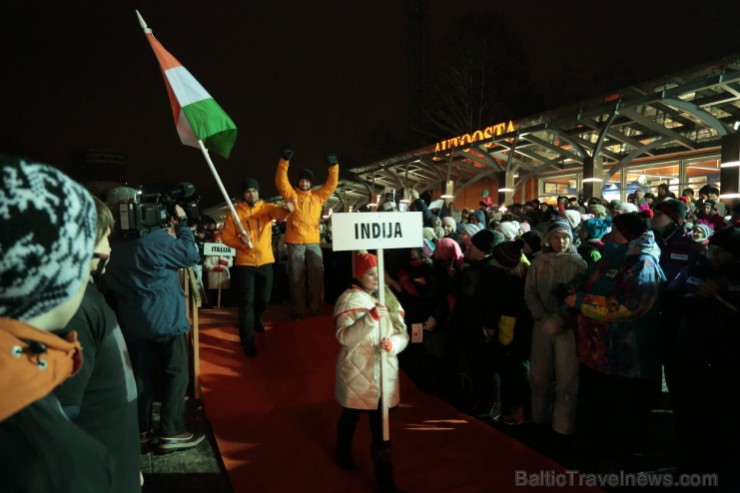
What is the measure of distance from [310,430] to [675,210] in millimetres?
4164

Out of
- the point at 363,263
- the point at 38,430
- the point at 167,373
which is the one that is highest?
the point at 363,263

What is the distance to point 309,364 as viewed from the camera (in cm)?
612

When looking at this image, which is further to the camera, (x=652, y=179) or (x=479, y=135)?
(x=479, y=135)

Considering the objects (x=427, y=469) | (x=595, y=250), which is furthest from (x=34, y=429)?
(x=595, y=250)

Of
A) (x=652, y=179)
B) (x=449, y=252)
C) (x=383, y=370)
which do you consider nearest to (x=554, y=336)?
(x=449, y=252)

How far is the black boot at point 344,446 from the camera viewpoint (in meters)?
3.88

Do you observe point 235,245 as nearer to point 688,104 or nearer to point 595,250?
point 595,250

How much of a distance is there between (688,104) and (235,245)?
33.0 feet

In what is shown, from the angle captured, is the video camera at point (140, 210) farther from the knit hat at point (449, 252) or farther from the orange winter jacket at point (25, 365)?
the orange winter jacket at point (25, 365)

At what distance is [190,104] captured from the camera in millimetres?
5234

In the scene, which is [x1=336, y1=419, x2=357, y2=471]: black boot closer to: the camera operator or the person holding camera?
the camera operator

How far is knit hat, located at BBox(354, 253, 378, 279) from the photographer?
3.80 metres

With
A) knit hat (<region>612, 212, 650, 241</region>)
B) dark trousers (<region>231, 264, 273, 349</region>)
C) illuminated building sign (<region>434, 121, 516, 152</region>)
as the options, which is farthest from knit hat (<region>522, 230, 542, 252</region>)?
illuminated building sign (<region>434, 121, 516, 152</region>)

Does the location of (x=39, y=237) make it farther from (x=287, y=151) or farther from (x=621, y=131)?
(x=621, y=131)
